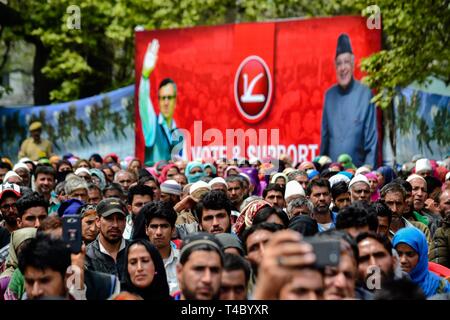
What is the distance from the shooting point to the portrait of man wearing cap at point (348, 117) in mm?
21047

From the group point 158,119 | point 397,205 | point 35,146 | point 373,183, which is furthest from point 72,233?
point 158,119

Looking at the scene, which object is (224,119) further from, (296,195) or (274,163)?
(296,195)

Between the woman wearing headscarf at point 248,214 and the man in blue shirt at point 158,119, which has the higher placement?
the man in blue shirt at point 158,119

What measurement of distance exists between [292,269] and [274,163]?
14611mm

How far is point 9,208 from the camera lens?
11.7 meters

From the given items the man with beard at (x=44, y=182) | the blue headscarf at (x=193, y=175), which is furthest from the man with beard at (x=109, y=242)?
the blue headscarf at (x=193, y=175)

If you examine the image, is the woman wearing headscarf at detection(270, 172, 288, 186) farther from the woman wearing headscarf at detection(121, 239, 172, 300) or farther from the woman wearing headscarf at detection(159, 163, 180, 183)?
the woman wearing headscarf at detection(121, 239, 172, 300)

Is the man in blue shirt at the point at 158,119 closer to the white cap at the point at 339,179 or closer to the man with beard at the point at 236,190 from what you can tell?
the man with beard at the point at 236,190

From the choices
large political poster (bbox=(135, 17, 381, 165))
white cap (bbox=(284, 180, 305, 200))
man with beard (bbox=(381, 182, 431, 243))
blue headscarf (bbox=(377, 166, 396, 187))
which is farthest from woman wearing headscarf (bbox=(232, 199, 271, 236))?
large political poster (bbox=(135, 17, 381, 165))

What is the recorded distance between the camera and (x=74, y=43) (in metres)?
31.1

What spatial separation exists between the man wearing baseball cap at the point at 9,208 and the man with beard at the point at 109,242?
1.66 m

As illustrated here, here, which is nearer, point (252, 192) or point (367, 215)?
point (367, 215)
